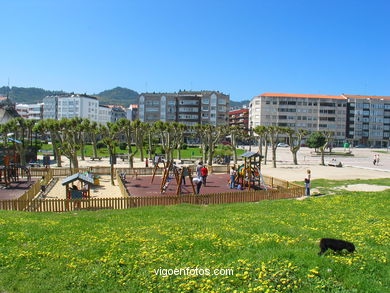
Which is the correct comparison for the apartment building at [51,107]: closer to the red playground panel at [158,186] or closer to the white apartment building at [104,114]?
the white apartment building at [104,114]

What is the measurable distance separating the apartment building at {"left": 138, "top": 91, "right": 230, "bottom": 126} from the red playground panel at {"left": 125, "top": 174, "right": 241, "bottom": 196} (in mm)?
95707

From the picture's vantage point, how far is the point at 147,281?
26.2 ft

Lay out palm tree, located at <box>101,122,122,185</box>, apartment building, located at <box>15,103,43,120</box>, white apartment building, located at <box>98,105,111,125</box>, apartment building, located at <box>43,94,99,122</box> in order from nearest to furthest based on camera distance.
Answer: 1. palm tree, located at <box>101,122,122,185</box>
2. apartment building, located at <box>43,94,99,122</box>
3. white apartment building, located at <box>98,105,111,125</box>
4. apartment building, located at <box>15,103,43,120</box>

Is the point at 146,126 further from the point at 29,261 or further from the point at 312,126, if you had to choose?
the point at 312,126

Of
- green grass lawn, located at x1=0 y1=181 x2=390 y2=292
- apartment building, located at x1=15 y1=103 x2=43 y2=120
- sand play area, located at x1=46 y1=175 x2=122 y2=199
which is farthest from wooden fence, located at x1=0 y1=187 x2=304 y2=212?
apartment building, located at x1=15 y1=103 x2=43 y2=120

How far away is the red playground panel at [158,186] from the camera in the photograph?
86.2 ft

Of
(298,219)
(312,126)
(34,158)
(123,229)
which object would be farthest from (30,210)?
(312,126)

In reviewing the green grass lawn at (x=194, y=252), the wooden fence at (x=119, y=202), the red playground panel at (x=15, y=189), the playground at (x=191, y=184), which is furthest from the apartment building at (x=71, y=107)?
the green grass lawn at (x=194, y=252)

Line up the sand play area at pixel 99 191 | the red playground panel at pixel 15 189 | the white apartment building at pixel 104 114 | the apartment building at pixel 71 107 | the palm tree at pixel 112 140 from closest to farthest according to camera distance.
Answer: the red playground panel at pixel 15 189
the sand play area at pixel 99 191
the palm tree at pixel 112 140
the apartment building at pixel 71 107
the white apartment building at pixel 104 114

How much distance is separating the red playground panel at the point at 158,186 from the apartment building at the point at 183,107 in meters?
95.7

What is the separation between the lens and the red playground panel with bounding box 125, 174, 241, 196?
86.2ft

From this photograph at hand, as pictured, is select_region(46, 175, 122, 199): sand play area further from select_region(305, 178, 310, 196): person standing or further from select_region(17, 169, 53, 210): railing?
select_region(305, 178, 310, 196): person standing

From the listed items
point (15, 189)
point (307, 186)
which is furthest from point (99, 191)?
point (307, 186)

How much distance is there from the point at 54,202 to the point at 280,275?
1445cm
